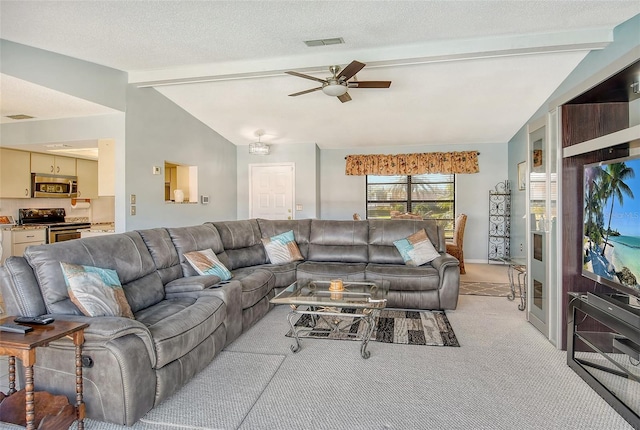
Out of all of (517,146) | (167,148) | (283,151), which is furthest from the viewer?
(283,151)

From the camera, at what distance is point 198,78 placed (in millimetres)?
4223

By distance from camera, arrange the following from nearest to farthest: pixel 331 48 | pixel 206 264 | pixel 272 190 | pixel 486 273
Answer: pixel 206 264 → pixel 331 48 → pixel 486 273 → pixel 272 190

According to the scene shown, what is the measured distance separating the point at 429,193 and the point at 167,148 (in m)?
4.97

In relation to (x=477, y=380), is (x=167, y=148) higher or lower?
higher

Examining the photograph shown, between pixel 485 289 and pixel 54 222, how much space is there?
6.96 m

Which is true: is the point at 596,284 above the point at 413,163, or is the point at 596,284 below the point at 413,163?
below

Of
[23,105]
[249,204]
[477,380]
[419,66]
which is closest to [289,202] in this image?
[249,204]

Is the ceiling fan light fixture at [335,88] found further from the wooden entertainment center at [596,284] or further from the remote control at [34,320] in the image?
the remote control at [34,320]

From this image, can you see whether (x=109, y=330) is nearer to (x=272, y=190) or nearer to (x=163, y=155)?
(x=163, y=155)

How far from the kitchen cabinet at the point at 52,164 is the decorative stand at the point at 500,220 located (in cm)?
766

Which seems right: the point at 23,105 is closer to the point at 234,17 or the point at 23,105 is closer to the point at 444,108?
the point at 234,17

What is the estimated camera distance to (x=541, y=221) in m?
3.05

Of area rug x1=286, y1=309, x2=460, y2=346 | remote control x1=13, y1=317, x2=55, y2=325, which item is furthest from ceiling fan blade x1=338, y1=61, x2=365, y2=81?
remote control x1=13, y1=317, x2=55, y2=325

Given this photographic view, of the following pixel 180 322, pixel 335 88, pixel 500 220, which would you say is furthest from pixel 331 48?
pixel 500 220
